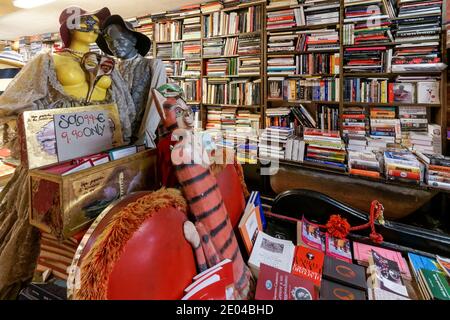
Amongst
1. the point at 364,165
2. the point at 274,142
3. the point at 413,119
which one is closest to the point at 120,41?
the point at 274,142

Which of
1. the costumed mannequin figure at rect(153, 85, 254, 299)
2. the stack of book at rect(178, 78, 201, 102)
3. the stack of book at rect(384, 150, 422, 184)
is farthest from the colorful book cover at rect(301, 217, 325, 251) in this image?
the stack of book at rect(178, 78, 201, 102)

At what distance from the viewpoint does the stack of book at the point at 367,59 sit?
229 cm

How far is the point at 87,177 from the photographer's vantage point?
0.69m

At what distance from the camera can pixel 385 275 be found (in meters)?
0.90

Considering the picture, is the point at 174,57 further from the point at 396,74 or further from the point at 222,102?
the point at 396,74

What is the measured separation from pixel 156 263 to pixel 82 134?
20.6 inches

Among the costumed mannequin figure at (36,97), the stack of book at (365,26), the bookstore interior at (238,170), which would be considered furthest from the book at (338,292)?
the stack of book at (365,26)

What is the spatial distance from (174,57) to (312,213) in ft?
9.20

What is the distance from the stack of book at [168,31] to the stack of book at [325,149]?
2.13m

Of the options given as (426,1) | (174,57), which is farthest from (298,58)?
(174,57)

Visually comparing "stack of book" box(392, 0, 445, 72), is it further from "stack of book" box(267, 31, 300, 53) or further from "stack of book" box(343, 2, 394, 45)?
"stack of book" box(267, 31, 300, 53)

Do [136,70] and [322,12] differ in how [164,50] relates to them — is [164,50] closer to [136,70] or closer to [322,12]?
[322,12]

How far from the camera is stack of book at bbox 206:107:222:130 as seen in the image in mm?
3221

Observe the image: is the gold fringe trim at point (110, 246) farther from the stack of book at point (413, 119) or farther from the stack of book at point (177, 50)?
the stack of book at point (177, 50)
